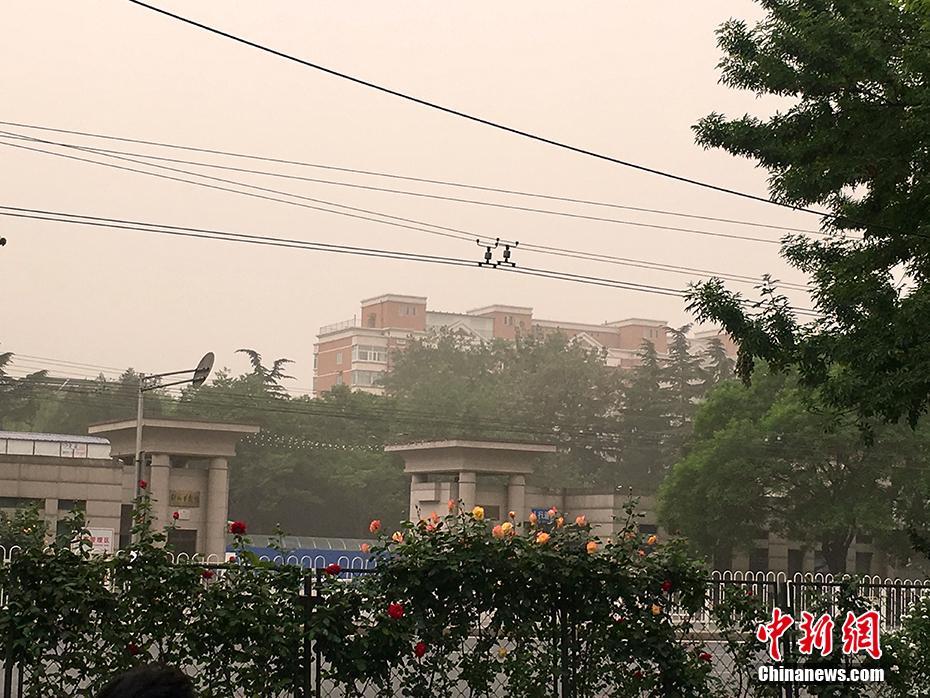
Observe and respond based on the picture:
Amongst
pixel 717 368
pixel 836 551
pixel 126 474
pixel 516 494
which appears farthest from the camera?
pixel 717 368

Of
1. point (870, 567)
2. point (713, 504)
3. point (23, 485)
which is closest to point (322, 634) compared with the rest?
point (23, 485)

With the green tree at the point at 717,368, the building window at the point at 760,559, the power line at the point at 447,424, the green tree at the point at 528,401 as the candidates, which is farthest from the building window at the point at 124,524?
the green tree at the point at 717,368

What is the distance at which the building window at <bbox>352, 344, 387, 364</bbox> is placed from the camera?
151m

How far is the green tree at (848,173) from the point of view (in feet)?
48.4

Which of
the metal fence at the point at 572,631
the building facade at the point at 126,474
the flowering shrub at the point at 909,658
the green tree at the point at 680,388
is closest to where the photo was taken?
the metal fence at the point at 572,631

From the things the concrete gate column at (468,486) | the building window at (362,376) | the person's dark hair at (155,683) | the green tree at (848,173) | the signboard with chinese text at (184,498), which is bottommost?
the person's dark hair at (155,683)

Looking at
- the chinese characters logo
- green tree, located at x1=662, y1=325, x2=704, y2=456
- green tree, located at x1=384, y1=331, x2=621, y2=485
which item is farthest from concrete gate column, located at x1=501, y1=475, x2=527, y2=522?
the chinese characters logo

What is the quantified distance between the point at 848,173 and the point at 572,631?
8535 millimetres

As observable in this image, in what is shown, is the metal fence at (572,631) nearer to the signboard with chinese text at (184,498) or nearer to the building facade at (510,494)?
the building facade at (510,494)

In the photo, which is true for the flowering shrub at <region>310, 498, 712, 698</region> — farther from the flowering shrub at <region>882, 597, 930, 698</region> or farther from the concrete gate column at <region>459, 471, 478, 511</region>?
the concrete gate column at <region>459, 471, 478, 511</region>

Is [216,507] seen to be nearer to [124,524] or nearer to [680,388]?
[124,524]

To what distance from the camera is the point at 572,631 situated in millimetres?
9453

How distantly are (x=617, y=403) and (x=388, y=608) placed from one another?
83.3 meters

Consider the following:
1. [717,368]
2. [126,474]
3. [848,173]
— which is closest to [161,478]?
[126,474]
